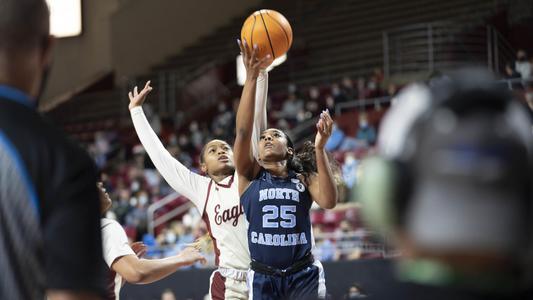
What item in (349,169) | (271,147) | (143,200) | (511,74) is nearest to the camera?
(271,147)

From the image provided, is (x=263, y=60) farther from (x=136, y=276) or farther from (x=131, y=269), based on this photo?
(x=136, y=276)

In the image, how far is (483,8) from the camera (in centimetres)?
2198

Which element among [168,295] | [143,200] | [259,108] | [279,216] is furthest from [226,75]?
[279,216]

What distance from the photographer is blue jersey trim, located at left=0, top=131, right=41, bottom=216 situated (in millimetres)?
2246

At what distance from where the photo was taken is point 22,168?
2.26 m

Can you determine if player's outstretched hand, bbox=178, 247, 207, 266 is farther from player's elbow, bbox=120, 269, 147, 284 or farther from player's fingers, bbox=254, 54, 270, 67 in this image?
player's fingers, bbox=254, 54, 270, 67

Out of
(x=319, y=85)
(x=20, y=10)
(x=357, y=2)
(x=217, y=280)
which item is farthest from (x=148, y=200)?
(x=20, y=10)

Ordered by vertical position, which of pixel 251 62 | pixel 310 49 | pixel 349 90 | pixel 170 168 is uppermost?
pixel 310 49

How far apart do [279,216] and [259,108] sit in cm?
76

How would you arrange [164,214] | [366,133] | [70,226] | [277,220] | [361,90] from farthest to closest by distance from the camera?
1. [361,90]
2. [164,214]
3. [366,133]
4. [277,220]
5. [70,226]

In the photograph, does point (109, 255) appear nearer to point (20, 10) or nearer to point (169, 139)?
point (20, 10)

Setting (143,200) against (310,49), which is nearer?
(143,200)

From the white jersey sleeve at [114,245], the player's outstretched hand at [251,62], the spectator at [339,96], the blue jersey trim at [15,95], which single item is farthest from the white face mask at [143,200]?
the blue jersey trim at [15,95]

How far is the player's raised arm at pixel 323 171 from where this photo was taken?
6.13 m
